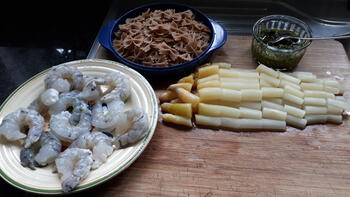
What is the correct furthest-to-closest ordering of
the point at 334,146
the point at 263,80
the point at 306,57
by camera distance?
the point at 306,57 < the point at 263,80 < the point at 334,146

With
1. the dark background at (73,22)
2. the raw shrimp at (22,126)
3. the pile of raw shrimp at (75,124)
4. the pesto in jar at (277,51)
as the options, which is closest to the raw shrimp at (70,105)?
the pile of raw shrimp at (75,124)

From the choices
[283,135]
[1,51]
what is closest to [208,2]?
[283,135]

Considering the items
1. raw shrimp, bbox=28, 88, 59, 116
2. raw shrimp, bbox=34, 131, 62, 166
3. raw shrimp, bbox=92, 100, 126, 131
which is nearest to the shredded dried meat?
raw shrimp, bbox=92, 100, 126, 131

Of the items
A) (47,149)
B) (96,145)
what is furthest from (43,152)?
(96,145)

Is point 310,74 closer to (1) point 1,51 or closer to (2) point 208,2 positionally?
(2) point 208,2

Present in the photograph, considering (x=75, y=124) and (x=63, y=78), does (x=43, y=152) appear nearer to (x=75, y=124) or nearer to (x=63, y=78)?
(x=75, y=124)

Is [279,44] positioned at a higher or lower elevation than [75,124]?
higher

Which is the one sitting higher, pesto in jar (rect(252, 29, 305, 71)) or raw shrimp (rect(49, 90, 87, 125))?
pesto in jar (rect(252, 29, 305, 71))

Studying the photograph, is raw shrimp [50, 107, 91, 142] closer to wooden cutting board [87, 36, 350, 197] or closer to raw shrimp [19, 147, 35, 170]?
raw shrimp [19, 147, 35, 170]
